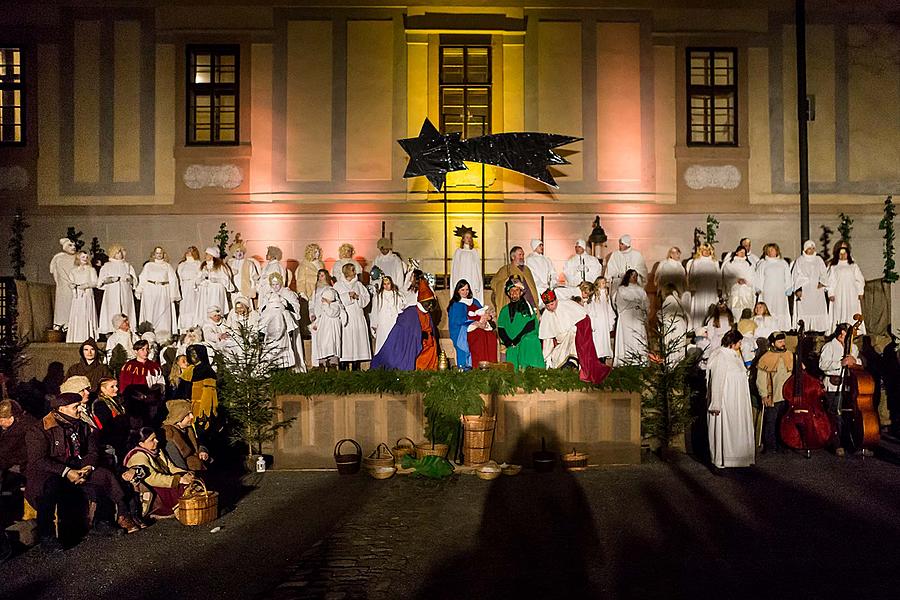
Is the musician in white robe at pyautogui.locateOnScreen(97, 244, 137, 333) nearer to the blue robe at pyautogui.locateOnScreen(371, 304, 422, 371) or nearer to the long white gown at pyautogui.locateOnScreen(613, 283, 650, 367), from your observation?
the blue robe at pyautogui.locateOnScreen(371, 304, 422, 371)

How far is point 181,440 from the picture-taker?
10617 mm

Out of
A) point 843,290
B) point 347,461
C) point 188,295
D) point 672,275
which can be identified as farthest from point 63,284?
point 843,290

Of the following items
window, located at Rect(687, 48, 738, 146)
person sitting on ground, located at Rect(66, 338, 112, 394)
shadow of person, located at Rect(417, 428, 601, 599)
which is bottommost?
shadow of person, located at Rect(417, 428, 601, 599)

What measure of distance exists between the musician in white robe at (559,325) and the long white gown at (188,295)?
6210 millimetres

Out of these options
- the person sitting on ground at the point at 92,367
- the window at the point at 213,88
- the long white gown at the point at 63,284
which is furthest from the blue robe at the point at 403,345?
the window at the point at 213,88

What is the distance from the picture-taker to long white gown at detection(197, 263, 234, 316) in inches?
658

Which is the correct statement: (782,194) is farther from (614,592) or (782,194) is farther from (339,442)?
→ (614,592)

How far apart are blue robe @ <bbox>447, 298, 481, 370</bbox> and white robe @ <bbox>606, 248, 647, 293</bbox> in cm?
372

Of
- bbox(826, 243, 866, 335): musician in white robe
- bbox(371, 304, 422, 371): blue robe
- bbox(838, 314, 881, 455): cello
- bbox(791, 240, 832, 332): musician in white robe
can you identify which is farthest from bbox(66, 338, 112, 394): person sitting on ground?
bbox(826, 243, 866, 335): musician in white robe

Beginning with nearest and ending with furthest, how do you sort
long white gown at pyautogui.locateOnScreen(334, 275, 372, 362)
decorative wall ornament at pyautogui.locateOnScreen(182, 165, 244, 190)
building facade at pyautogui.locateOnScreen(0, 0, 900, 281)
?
long white gown at pyautogui.locateOnScreen(334, 275, 372, 362), building facade at pyautogui.locateOnScreen(0, 0, 900, 281), decorative wall ornament at pyautogui.locateOnScreen(182, 165, 244, 190)

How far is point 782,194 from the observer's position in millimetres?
19672

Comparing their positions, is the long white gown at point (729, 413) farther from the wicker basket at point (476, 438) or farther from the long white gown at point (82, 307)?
the long white gown at point (82, 307)

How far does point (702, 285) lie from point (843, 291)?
2.53 metres

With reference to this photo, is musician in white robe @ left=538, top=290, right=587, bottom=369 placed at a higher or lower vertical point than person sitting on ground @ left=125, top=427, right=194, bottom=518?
higher
